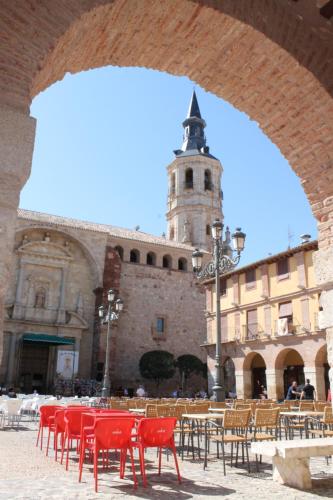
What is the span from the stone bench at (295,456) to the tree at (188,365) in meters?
25.8

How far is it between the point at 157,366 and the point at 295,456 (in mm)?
25060

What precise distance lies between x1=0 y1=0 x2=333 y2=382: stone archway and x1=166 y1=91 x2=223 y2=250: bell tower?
3532 cm

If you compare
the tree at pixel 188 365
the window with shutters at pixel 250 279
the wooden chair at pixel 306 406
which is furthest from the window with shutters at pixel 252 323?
the wooden chair at pixel 306 406

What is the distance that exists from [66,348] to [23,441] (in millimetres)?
19960

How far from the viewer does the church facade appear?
27234 millimetres

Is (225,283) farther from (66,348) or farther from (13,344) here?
(13,344)

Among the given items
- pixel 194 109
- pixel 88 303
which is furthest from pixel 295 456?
pixel 194 109

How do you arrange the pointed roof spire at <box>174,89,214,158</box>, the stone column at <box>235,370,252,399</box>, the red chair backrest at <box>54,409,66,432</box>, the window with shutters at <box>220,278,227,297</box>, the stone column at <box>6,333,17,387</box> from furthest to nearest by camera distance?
the pointed roof spire at <box>174,89,214,158</box>
the window with shutters at <box>220,278,227,297</box>
the stone column at <box>6,333,17,387</box>
the stone column at <box>235,370,252,399</box>
the red chair backrest at <box>54,409,66,432</box>

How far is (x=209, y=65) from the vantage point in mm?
4773

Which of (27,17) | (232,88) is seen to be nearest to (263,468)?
(232,88)

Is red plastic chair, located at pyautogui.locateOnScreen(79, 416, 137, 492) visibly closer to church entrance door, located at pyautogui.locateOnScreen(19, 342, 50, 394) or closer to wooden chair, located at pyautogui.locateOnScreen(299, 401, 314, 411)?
wooden chair, located at pyautogui.locateOnScreen(299, 401, 314, 411)

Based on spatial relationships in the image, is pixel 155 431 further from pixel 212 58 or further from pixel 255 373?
pixel 255 373

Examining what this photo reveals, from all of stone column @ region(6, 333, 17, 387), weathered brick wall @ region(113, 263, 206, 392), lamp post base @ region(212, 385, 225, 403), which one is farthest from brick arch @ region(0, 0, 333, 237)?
weathered brick wall @ region(113, 263, 206, 392)

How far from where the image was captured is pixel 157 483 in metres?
4.95
